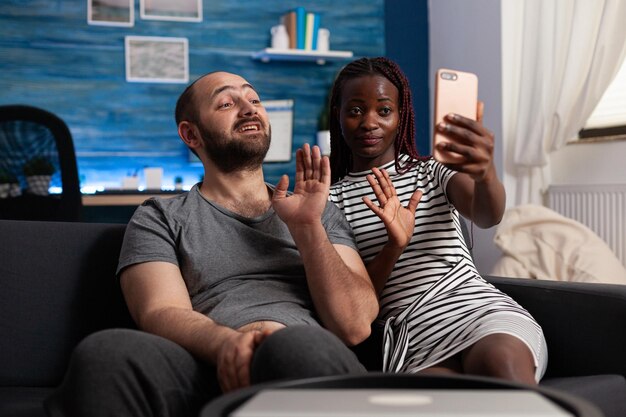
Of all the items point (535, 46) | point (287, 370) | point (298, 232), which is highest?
point (535, 46)

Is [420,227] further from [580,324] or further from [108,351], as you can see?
[108,351]

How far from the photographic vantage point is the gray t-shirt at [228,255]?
5.56 feet

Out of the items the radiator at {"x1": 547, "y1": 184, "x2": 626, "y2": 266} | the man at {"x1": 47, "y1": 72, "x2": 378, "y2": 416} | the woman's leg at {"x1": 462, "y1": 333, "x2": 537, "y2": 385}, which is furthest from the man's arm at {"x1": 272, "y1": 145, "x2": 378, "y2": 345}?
the radiator at {"x1": 547, "y1": 184, "x2": 626, "y2": 266}

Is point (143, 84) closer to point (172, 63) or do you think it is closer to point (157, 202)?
point (172, 63)

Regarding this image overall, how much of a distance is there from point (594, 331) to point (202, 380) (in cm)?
84

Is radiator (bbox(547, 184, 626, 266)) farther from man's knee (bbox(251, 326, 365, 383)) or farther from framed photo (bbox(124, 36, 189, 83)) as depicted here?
man's knee (bbox(251, 326, 365, 383))

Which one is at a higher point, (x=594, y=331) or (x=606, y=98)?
(x=606, y=98)

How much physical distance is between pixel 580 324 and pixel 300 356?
798 mm

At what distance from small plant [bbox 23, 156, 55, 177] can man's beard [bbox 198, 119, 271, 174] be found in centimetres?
154

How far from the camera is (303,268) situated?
1.83 meters

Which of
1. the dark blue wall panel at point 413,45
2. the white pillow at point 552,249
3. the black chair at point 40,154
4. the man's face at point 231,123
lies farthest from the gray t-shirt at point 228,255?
the dark blue wall panel at point 413,45

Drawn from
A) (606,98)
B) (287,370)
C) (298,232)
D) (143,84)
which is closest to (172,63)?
(143,84)

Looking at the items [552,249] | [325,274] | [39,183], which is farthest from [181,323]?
[552,249]

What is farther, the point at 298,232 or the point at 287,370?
the point at 298,232
